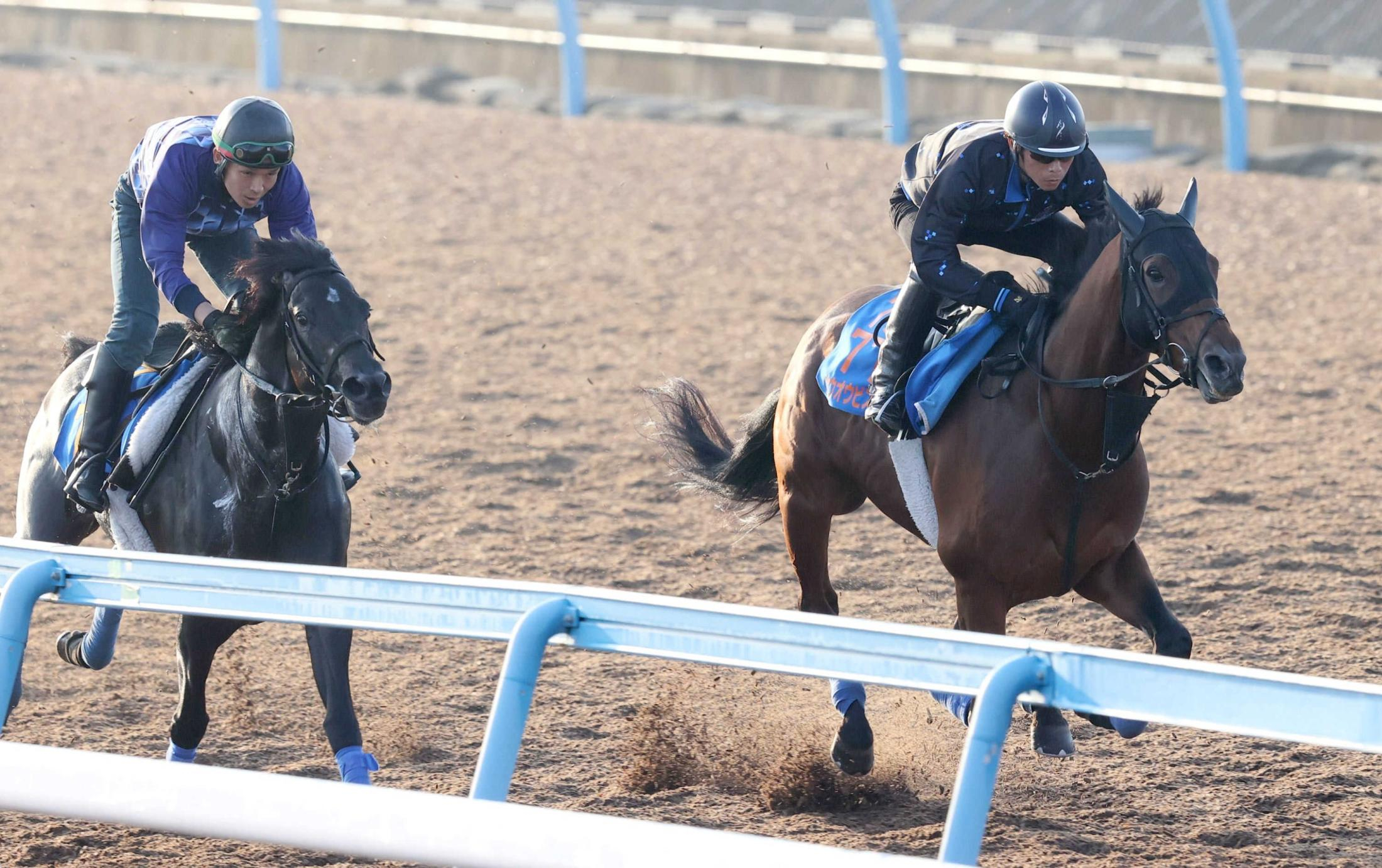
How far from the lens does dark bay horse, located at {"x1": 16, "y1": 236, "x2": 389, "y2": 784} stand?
13.8 feet

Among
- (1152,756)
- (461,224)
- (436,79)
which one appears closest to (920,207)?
(1152,756)

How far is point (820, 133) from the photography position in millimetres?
15312

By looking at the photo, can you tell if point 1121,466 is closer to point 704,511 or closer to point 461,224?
point 704,511

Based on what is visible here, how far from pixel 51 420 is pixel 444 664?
5.09 ft

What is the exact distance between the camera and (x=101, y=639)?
4930mm

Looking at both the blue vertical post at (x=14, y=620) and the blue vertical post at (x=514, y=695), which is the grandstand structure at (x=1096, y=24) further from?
the blue vertical post at (x=14, y=620)

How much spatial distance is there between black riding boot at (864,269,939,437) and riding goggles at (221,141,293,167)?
173 cm

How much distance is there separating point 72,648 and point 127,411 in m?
0.77

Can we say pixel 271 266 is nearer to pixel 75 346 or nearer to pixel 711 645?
pixel 75 346

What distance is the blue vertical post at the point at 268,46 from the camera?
1678cm

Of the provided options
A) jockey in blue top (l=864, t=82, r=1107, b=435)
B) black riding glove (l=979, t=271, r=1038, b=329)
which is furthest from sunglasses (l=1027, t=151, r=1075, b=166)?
black riding glove (l=979, t=271, r=1038, b=329)

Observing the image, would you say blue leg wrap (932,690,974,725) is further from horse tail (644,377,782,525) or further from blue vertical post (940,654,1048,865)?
blue vertical post (940,654,1048,865)

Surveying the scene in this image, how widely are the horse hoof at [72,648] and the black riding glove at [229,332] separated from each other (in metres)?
1.15

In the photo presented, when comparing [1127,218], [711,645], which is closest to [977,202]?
[1127,218]
